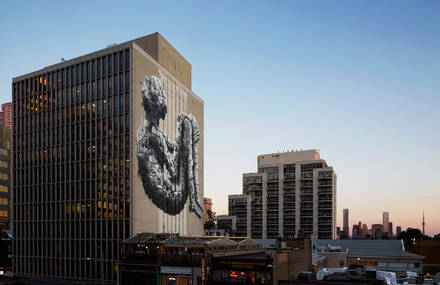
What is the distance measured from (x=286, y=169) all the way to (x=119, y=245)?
116307 millimetres

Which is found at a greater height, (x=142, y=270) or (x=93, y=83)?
(x=93, y=83)

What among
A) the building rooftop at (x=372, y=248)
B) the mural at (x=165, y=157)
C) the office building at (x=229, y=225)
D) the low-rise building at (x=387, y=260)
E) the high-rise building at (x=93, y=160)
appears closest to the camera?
the high-rise building at (x=93, y=160)

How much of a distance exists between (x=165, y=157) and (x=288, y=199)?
9643 cm

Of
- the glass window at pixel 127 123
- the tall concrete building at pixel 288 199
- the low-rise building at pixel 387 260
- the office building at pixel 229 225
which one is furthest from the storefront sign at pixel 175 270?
the office building at pixel 229 225

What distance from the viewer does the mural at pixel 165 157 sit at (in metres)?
93.6

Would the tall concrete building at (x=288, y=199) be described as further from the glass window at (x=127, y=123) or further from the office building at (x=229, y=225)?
the glass window at (x=127, y=123)

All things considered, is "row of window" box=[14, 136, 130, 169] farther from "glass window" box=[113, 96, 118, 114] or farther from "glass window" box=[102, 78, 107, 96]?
"glass window" box=[102, 78, 107, 96]

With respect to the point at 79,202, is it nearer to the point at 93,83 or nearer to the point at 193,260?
the point at 93,83

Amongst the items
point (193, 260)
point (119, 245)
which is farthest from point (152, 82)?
point (193, 260)

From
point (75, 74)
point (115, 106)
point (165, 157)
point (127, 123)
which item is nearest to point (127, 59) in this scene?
point (115, 106)

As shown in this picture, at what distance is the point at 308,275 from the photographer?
2239 inches

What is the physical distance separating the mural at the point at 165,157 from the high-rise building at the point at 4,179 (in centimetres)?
8493

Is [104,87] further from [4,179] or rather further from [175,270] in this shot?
[4,179]

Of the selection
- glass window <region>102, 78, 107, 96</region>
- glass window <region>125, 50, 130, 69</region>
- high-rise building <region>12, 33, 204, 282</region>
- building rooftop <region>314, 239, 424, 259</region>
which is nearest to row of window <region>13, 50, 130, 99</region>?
glass window <region>125, 50, 130, 69</region>
